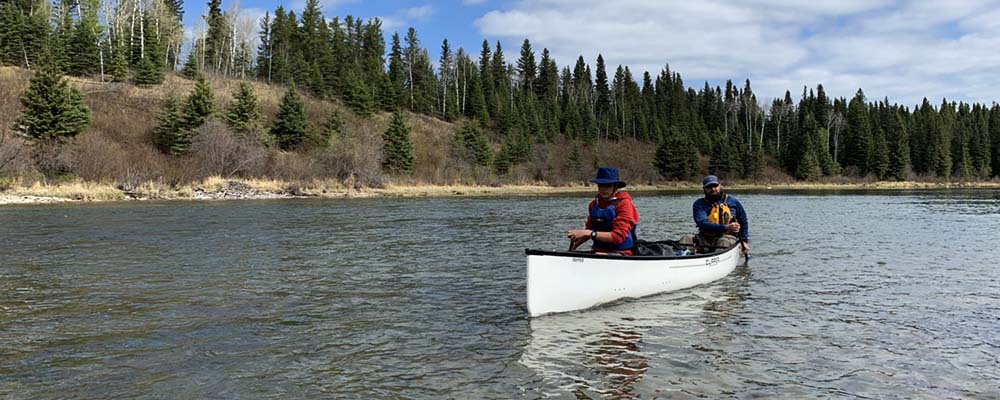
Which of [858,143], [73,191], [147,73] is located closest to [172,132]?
[73,191]

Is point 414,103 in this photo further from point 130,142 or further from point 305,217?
point 305,217

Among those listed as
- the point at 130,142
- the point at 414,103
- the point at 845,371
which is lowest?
the point at 845,371

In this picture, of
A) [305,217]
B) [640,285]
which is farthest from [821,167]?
[640,285]

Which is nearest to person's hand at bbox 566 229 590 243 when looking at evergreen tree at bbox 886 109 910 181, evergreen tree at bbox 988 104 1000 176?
evergreen tree at bbox 886 109 910 181

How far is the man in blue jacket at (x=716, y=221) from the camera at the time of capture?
12.5 meters

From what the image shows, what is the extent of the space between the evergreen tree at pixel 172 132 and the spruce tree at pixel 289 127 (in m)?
9.06

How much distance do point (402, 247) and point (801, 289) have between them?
1014 cm

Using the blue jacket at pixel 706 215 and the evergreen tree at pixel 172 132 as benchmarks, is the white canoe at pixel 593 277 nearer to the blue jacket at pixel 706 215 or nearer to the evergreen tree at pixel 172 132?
the blue jacket at pixel 706 215

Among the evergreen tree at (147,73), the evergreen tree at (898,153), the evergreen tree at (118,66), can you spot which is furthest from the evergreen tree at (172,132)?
the evergreen tree at (898,153)

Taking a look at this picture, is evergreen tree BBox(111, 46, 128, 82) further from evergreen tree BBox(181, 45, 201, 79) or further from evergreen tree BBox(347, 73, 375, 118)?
evergreen tree BBox(347, 73, 375, 118)

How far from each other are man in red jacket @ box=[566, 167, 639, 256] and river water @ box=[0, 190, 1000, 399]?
3.61 ft

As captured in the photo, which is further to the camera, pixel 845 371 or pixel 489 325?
pixel 489 325

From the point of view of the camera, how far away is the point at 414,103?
90.5m

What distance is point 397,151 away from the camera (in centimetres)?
5944
